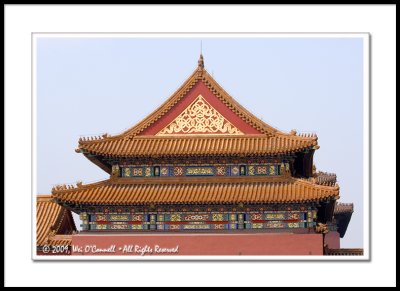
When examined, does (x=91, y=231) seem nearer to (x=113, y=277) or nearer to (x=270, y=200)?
(x=113, y=277)

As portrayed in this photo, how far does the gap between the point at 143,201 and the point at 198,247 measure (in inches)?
108

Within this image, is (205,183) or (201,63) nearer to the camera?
(205,183)

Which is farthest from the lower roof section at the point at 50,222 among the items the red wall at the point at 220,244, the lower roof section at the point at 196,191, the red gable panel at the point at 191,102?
the red gable panel at the point at 191,102

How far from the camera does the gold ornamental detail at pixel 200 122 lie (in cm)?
4831

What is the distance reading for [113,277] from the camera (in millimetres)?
44031

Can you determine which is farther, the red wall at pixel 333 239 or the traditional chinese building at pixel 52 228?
the red wall at pixel 333 239

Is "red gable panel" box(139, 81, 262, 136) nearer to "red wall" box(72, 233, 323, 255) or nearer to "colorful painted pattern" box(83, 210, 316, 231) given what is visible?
"colorful painted pattern" box(83, 210, 316, 231)

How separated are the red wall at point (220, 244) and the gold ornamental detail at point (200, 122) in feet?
14.3

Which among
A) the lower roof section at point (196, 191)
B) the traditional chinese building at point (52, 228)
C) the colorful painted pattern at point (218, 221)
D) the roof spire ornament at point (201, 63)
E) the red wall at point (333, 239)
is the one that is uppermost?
the roof spire ornament at point (201, 63)

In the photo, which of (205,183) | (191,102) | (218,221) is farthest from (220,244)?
(191,102)

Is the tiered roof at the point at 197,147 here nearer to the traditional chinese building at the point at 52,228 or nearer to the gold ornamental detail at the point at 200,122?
the gold ornamental detail at the point at 200,122

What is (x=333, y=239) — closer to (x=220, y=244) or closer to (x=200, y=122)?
(x=200, y=122)

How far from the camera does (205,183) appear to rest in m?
47.8

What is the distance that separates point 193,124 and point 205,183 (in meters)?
2.44
